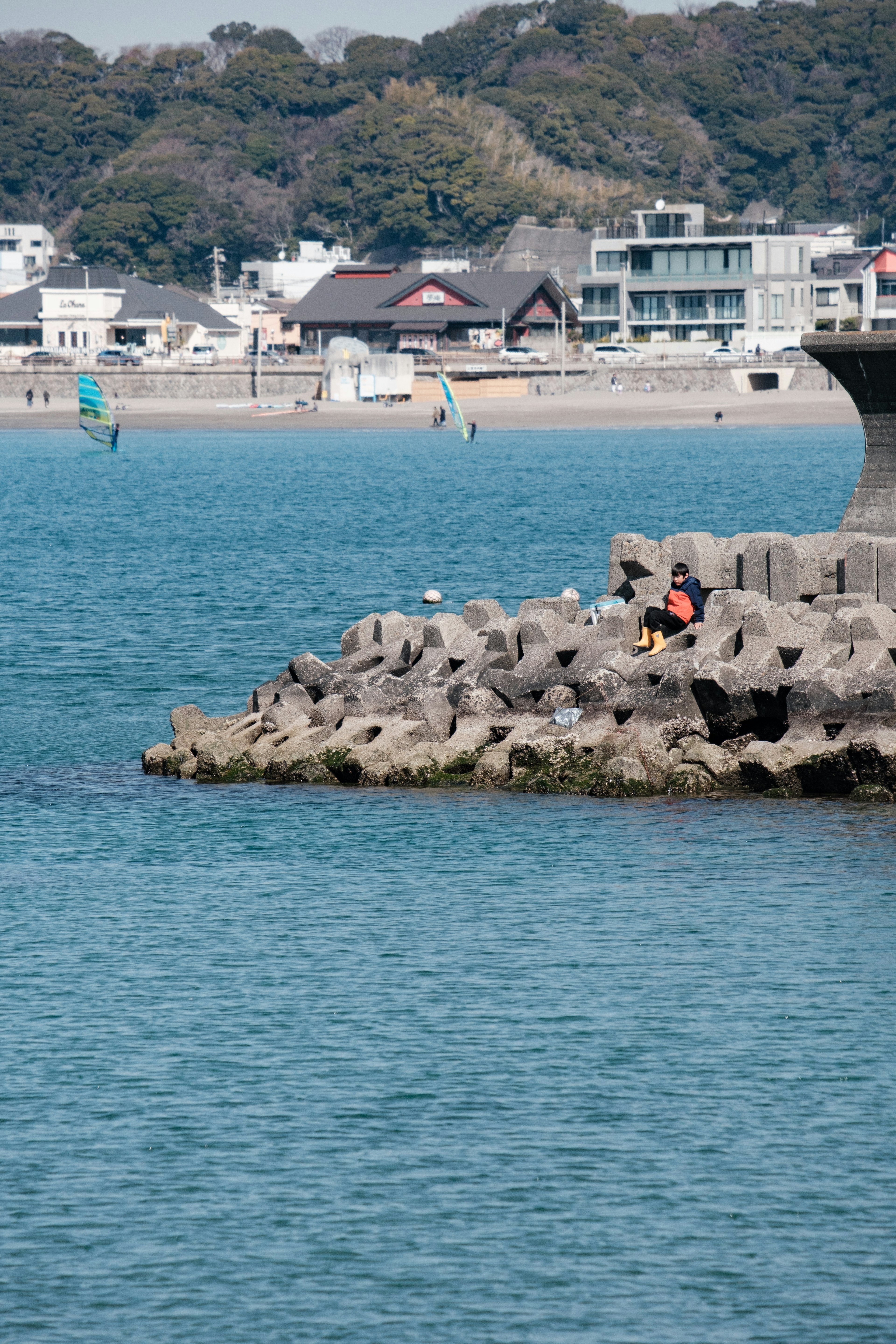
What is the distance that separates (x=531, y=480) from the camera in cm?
9156

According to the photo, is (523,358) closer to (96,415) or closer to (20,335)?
(96,415)

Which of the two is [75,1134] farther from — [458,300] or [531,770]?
[458,300]

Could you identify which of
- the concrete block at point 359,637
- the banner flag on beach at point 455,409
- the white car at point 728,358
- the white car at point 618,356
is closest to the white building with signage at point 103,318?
the white car at point 618,356

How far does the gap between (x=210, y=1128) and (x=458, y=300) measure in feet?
457

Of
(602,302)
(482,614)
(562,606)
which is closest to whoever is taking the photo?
(482,614)

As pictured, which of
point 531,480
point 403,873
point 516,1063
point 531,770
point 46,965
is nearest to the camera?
point 516,1063

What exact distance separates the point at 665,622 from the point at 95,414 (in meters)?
96.6

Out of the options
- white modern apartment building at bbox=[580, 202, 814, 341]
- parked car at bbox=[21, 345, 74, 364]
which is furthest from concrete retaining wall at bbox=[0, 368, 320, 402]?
white modern apartment building at bbox=[580, 202, 814, 341]

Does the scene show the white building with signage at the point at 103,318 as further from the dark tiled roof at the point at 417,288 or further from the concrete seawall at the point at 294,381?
the dark tiled roof at the point at 417,288

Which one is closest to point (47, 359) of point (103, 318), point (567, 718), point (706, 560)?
point (103, 318)

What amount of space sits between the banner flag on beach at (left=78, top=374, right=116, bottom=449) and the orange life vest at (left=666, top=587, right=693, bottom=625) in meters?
89.4

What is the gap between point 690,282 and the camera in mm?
144875

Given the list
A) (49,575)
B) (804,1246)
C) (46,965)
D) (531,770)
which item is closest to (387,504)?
(49,575)

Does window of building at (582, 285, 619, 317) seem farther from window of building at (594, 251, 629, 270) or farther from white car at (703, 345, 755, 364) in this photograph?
white car at (703, 345, 755, 364)
